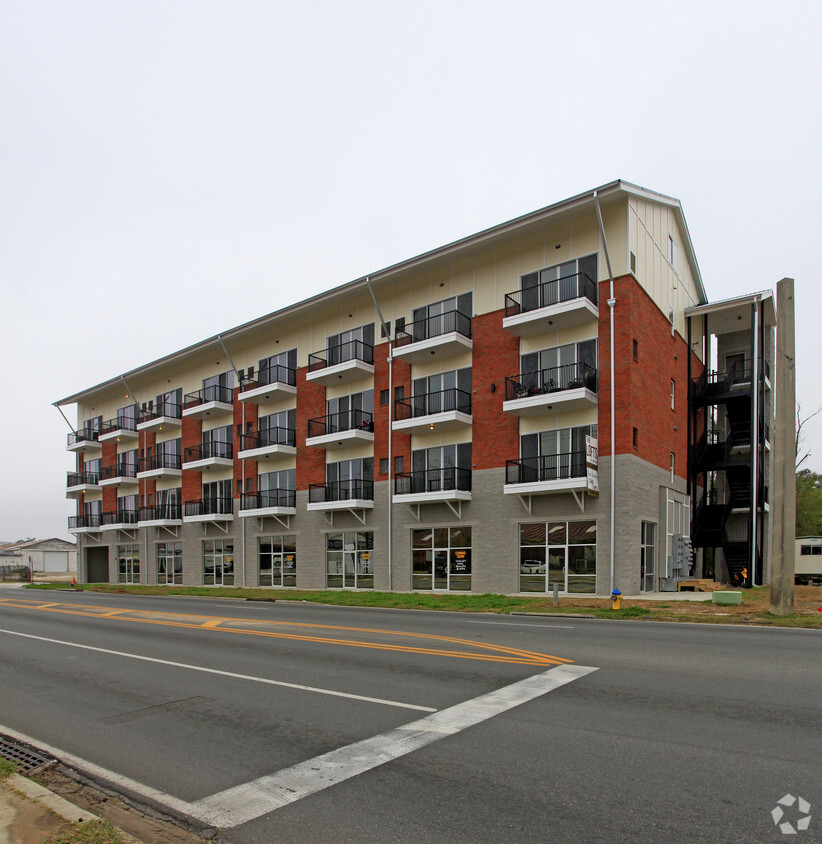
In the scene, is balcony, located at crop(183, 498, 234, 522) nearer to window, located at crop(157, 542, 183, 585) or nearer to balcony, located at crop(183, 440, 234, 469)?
balcony, located at crop(183, 440, 234, 469)

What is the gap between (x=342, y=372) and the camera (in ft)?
107

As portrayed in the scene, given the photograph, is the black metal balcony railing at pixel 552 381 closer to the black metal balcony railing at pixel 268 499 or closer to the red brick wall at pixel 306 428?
the red brick wall at pixel 306 428

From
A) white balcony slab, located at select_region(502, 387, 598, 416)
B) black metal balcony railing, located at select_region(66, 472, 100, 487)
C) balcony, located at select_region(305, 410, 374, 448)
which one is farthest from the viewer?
black metal balcony railing, located at select_region(66, 472, 100, 487)

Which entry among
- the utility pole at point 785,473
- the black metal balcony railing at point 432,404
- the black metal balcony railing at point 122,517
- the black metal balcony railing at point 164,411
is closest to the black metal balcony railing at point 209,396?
the black metal balcony railing at point 164,411

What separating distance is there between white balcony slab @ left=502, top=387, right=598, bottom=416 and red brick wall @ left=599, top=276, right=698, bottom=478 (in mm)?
708

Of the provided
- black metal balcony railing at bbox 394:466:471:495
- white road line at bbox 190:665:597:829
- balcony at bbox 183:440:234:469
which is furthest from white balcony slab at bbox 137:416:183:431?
white road line at bbox 190:665:597:829

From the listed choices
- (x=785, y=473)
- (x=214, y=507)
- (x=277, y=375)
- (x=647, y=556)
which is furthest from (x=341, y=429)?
(x=785, y=473)

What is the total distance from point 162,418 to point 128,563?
12604mm

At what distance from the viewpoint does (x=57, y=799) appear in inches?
196

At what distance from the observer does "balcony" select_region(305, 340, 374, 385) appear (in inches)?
1272

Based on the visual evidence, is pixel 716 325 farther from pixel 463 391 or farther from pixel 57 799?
pixel 57 799

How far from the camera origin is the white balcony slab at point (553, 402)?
80.5ft

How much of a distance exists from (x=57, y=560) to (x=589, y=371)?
282 ft

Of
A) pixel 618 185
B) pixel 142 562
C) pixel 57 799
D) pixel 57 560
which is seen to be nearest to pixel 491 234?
pixel 618 185
